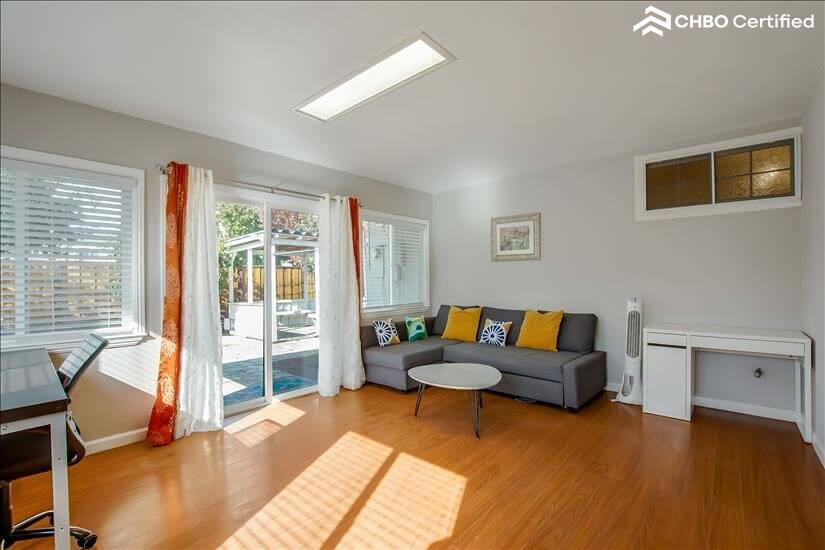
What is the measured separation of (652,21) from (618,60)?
296mm

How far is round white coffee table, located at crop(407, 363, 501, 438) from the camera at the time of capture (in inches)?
108

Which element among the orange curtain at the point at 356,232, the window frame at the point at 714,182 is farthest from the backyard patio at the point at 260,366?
the window frame at the point at 714,182

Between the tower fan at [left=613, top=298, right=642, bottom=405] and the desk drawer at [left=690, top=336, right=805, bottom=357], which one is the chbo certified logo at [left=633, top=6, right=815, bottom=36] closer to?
the desk drawer at [left=690, top=336, right=805, bottom=357]

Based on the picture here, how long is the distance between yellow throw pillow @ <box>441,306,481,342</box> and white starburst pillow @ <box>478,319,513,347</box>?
20 centimetres

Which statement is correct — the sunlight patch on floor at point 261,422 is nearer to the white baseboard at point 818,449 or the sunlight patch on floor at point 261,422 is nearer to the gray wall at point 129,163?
the gray wall at point 129,163

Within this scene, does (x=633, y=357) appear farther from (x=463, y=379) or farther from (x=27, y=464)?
(x=27, y=464)

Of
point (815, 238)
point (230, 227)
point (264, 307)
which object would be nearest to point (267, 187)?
point (230, 227)

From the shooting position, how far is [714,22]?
5.89 ft

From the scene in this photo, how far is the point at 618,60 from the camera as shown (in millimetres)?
2088

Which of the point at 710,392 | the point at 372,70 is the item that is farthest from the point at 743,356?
the point at 372,70

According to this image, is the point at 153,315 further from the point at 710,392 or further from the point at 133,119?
the point at 710,392

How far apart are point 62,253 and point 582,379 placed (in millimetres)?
3485

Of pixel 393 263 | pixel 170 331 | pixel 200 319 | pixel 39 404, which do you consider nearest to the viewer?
pixel 39 404

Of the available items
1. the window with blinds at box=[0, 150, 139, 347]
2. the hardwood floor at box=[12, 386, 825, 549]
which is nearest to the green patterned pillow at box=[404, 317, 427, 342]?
the hardwood floor at box=[12, 386, 825, 549]
